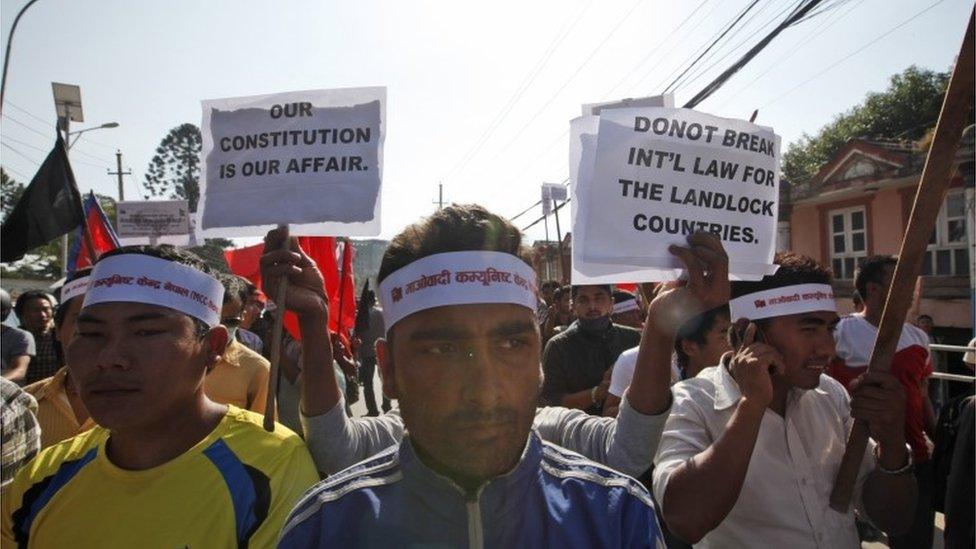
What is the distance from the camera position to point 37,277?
173ft

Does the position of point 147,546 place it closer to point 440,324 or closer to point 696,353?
point 440,324

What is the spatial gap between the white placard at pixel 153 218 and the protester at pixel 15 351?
1.99 metres

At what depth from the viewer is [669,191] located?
231 centimetres

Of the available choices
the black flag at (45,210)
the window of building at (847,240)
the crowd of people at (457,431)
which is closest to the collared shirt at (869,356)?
the crowd of people at (457,431)

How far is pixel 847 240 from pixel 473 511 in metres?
21.8

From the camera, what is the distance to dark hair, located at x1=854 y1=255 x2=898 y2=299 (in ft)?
15.3

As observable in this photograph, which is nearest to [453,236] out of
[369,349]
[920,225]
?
[920,225]

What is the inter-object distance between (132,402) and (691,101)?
7060 millimetres

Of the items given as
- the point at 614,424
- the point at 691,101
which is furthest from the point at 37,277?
the point at 614,424

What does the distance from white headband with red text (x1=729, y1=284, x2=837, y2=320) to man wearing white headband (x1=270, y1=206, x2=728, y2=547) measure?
1282 mm

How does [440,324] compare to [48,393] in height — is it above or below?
above

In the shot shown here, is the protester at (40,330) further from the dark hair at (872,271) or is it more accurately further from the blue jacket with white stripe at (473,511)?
the dark hair at (872,271)

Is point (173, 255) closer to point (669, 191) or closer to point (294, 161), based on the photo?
point (294, 161)

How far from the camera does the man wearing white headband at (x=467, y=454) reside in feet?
4.73
